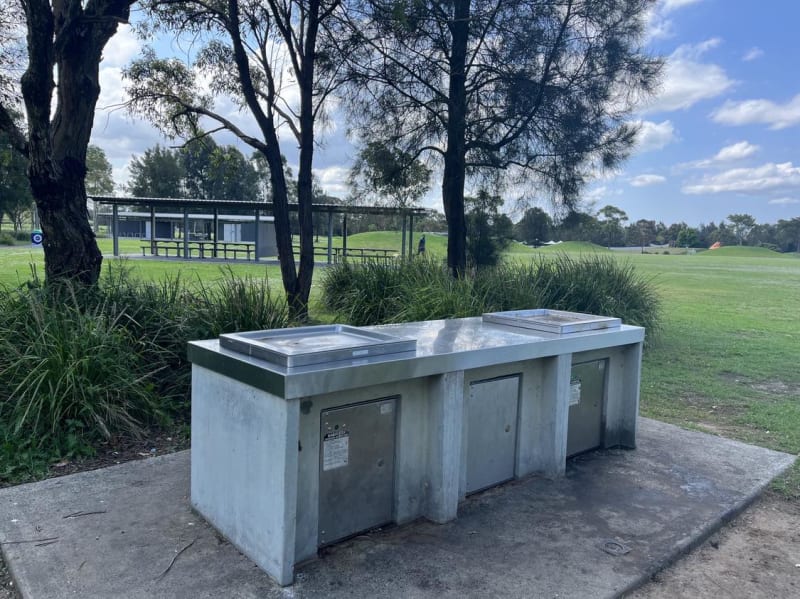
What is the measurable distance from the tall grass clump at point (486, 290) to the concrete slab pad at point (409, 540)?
12.0ft

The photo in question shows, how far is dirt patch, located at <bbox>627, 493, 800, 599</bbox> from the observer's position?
9.36ft

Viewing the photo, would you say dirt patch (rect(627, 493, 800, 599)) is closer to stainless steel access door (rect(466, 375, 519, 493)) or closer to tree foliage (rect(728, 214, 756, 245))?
stainless steel access door (rect(466, 375, 519, 493))

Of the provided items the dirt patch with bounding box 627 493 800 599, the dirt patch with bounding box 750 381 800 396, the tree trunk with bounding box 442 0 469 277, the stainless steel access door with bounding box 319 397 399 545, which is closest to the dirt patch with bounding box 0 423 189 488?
the stainless steel access door with bounding box 319 397 399 545

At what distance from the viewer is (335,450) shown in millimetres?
2994

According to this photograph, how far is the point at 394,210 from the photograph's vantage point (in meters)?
12.9

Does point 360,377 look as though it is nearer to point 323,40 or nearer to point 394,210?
point 323,40

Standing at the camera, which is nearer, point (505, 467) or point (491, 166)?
point (505, 467)

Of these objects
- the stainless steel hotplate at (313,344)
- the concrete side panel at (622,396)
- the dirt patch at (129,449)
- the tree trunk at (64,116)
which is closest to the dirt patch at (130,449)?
the dirt patch at (129,449)

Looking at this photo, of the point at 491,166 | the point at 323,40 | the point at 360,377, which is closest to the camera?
the point at 360,377

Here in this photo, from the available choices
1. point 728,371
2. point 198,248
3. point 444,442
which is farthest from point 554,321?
point 198,248

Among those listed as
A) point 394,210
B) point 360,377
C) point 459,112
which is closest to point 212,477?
point 360,377

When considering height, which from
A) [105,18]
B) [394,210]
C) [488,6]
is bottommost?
[394,210]

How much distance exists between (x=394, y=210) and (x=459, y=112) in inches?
121

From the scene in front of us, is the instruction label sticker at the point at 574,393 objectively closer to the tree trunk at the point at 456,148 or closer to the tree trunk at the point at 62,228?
the tree trunk at the point at 62,228
